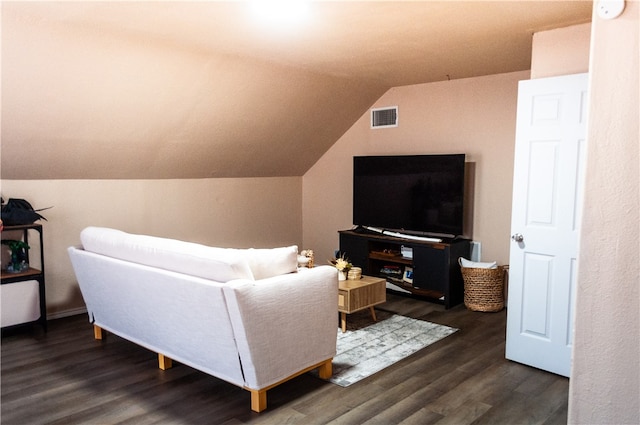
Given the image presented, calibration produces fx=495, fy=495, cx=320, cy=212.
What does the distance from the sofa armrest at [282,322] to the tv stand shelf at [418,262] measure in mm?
1990

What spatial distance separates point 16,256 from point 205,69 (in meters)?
2.20

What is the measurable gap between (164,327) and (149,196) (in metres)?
2.32

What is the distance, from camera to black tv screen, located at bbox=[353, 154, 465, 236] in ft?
16.3

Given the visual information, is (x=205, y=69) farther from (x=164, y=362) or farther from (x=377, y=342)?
(x=377, y=342)

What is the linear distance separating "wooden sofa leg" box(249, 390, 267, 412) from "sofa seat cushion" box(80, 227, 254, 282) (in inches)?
26.0

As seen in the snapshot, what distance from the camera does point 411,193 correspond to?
530 centimetres

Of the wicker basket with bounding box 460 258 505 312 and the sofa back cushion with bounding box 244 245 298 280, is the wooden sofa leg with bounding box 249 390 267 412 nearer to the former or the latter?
the sofa back cushion with bounding box 244 245 298 280

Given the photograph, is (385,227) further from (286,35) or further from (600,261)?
(600,261)

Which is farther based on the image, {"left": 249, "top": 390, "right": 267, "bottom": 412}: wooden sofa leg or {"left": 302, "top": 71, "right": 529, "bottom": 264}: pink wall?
{"left": 302, "top": 71, "right": 529, "bottom": 264}: pink wall

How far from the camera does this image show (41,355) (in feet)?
11.9

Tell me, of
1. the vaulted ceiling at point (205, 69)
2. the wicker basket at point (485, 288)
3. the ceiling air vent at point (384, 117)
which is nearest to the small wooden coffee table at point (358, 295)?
the wicker basket at point (485, 288)

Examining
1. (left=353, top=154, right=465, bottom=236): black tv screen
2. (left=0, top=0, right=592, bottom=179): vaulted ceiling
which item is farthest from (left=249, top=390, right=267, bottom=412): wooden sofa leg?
(left=353, top=154, right=465, bottom=236): black tv screen

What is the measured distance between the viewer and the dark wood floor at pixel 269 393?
2.75 meters

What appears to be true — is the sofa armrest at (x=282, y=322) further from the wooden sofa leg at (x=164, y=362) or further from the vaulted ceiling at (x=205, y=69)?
the vaulted ceiling at (x=205, y=69)
